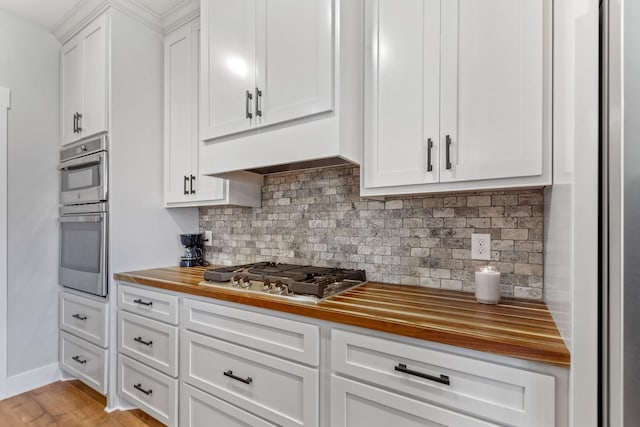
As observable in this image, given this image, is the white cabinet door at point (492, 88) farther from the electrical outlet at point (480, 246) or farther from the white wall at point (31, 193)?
the white wall at point (31, 193)

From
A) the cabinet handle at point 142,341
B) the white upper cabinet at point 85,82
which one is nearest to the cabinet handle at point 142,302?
the cabinet handle at point 142,341

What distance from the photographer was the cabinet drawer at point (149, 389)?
70.8 inches

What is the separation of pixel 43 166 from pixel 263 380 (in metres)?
2.38

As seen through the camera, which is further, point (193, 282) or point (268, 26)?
point (193, 282)

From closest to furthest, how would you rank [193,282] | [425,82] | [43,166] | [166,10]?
[425,82]
[193,282]
[166,10]
[43,166]

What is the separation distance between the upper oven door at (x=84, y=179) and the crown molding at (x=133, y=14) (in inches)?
37.8

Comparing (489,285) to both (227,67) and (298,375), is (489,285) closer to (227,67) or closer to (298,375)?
(298,375)

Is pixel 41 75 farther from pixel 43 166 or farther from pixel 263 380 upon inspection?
pixel 263 380

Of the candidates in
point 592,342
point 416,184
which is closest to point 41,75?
point 416,184

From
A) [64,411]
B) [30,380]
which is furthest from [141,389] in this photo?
[30,380]

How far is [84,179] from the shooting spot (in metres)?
2.25

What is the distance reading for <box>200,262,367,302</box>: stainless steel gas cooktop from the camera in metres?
1.39

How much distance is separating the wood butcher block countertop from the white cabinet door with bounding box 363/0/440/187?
1.67ft

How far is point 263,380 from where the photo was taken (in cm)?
144
